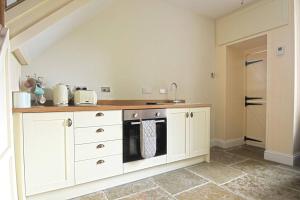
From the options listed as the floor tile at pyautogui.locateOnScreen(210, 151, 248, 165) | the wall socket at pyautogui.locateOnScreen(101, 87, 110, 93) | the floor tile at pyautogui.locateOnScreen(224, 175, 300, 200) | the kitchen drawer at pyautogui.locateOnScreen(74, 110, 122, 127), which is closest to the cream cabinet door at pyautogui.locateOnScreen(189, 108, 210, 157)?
the floor tile at pyautogui.locateOnScreen(210, 151, 248, 165)

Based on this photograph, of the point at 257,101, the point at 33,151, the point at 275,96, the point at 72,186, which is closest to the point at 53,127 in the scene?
the point at 33,151

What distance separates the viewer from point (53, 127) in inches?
65.5

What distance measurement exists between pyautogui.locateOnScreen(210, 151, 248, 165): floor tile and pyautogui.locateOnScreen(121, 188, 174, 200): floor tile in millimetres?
1324

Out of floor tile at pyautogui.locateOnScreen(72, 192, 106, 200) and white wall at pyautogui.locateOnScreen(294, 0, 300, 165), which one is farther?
white wall at pyautogui.locateOnScreen(294, 0, 300, 165)

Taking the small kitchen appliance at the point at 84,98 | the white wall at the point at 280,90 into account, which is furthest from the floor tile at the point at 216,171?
the small kitchen appliance at the point at 84,98

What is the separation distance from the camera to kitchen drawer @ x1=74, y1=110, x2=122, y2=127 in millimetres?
1779

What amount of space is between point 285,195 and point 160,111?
1566 millimetres

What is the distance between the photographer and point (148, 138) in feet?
7.01

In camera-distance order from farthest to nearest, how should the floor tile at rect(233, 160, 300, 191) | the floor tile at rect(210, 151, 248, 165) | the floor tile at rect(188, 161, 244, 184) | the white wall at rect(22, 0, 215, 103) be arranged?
the floor tile at rect(210, 151, 248, 165)
the white wall at rect(22, 0, 215, 103)
the floor tile at rect(188, 161, 244, 184)
the floor tile at rect(233, 160, 300, 191)

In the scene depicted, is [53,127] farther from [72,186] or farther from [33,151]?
[72,186]

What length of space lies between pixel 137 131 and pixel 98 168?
22.8 inches

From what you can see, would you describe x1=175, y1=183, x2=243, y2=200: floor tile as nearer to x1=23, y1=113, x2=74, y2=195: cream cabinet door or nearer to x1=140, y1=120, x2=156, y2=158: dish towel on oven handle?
x1=140, y1=120, x2=156, y2=158: dish towel on oven handle

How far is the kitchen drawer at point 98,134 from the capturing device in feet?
5.86

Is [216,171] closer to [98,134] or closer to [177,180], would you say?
[177,180]
